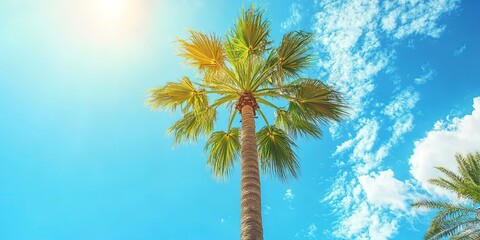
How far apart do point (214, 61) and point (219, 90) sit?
1.00m

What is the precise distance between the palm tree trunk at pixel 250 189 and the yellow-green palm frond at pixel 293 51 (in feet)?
6.90

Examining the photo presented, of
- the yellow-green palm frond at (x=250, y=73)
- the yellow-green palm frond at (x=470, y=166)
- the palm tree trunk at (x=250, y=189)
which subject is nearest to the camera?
the palm tree trunk at (x=250, y=189)

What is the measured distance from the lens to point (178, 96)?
1065cm

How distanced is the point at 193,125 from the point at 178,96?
1.06 meters

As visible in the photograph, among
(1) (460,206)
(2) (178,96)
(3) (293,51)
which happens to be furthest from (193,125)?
(1) (460,206)

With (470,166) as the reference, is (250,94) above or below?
below

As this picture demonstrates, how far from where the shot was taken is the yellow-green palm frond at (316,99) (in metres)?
10.1

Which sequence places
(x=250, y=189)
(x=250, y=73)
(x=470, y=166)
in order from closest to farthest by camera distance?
(x=250, y=189) → (x=250, y=73) → (x=470, y=166)

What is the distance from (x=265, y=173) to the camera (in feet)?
36.2

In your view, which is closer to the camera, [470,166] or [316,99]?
[316,99]

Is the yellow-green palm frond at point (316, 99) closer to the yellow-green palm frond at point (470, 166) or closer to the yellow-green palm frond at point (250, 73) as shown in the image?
the yellow-green palm frond at point (250, 73)

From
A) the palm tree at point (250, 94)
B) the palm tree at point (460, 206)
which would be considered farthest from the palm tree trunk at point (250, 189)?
the palm tree at point (460, 206)

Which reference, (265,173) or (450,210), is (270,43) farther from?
(450,210)

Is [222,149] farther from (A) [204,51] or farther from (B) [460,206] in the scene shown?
(B) [460,206]
